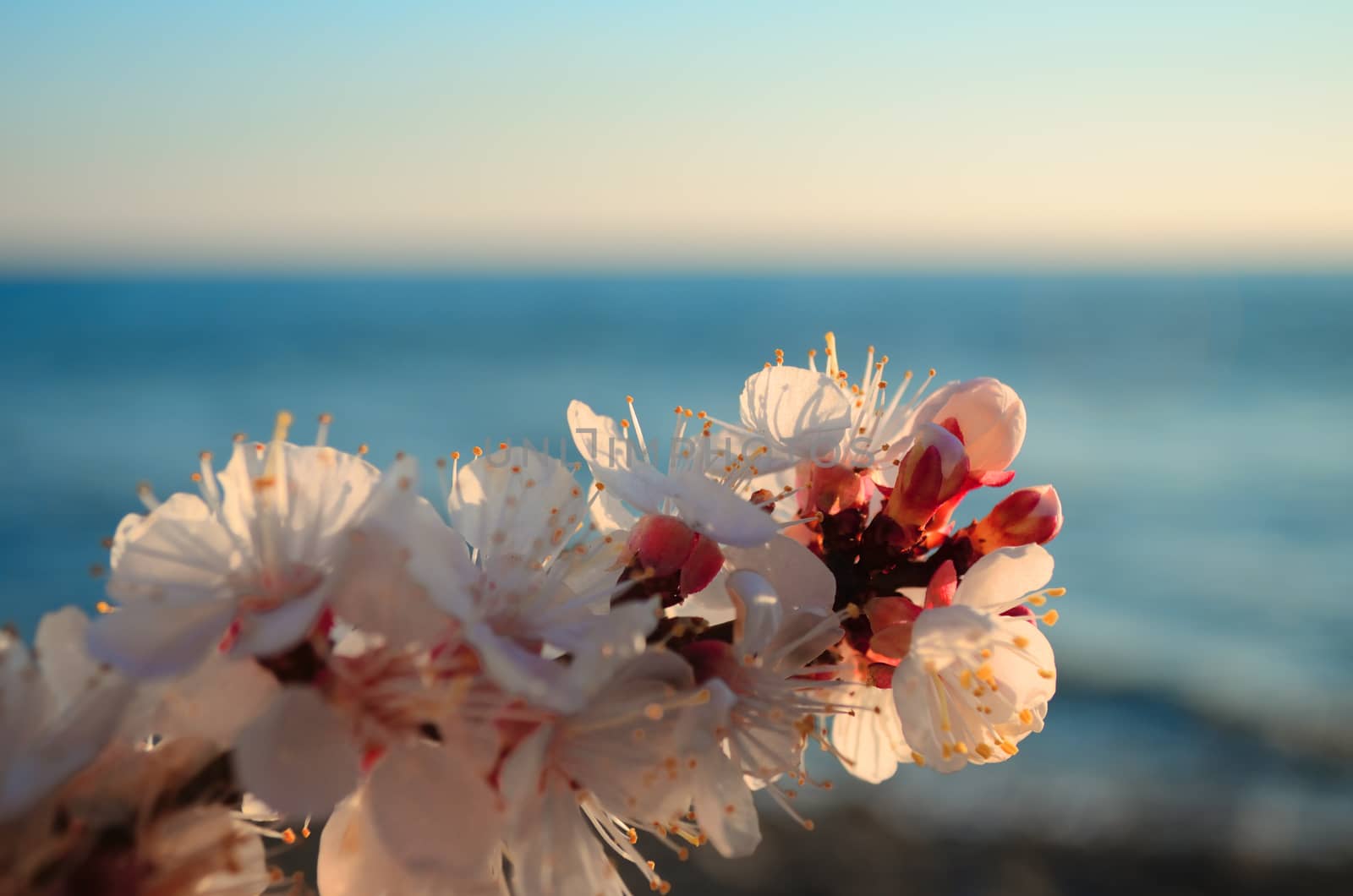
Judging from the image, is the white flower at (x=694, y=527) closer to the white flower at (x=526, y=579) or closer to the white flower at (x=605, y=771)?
the white flower at (x=526, y=579)

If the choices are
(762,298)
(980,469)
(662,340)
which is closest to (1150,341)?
(662,340)

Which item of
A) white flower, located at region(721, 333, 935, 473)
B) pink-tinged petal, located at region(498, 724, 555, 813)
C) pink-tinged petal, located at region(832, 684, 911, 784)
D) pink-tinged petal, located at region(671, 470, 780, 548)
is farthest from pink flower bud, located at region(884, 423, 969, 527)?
pink-tinged petal, located at region(498, 724, 555, 813)

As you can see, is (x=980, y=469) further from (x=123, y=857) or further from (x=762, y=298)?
(x=762, y=298)

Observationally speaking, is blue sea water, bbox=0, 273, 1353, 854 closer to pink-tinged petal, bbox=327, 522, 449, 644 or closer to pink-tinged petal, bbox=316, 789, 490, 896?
pink-tinged petal, bbox=316, 789, 490, 896

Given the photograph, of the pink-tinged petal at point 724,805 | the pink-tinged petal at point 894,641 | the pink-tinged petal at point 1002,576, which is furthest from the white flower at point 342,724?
the pink-tinged petal at point 1002,576

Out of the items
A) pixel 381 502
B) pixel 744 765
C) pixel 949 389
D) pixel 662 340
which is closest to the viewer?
pixel 381 502

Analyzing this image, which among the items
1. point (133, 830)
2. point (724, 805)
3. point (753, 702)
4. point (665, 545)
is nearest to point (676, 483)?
point (665, 545)

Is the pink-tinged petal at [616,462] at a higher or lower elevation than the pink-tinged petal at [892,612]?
higher

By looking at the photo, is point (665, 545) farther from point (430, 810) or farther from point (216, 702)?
point (216, 702)
